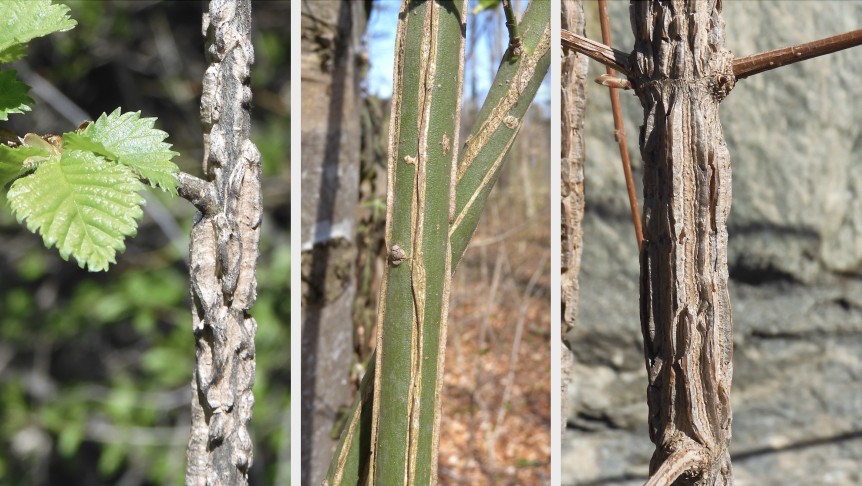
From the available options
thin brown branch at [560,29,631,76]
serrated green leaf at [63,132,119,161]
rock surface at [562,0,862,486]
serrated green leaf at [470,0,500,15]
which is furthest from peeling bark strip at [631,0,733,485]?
rock surface at [562,0,862,486]

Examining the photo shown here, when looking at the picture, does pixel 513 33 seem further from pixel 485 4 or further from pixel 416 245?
pixel 485 4

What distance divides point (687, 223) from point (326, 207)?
0.45 m

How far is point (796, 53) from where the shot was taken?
52 cm

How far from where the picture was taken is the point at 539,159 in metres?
1.51

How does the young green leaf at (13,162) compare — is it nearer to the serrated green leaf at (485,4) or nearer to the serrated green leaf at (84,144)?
the serrated green leaf at (84,144)

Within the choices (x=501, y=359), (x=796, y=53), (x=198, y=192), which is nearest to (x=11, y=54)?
(x=198, y=192)

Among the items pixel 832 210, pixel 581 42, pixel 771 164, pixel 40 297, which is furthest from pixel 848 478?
pixel 40 297

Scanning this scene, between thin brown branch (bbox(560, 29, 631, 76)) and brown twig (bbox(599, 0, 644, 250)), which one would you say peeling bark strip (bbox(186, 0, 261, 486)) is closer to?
thin brown branch (bbox(560, 29, 631, 76))

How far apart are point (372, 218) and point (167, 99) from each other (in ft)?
1.38

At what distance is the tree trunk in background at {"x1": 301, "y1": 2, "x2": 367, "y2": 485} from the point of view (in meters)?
0.84

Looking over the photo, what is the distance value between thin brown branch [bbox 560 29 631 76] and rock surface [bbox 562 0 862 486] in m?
0.61

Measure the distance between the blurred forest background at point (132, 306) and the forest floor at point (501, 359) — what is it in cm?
33

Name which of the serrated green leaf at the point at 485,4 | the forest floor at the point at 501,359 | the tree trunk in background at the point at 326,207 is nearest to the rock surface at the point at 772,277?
the forest floor at the point at 501,359

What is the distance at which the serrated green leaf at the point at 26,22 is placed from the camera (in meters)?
0.41
